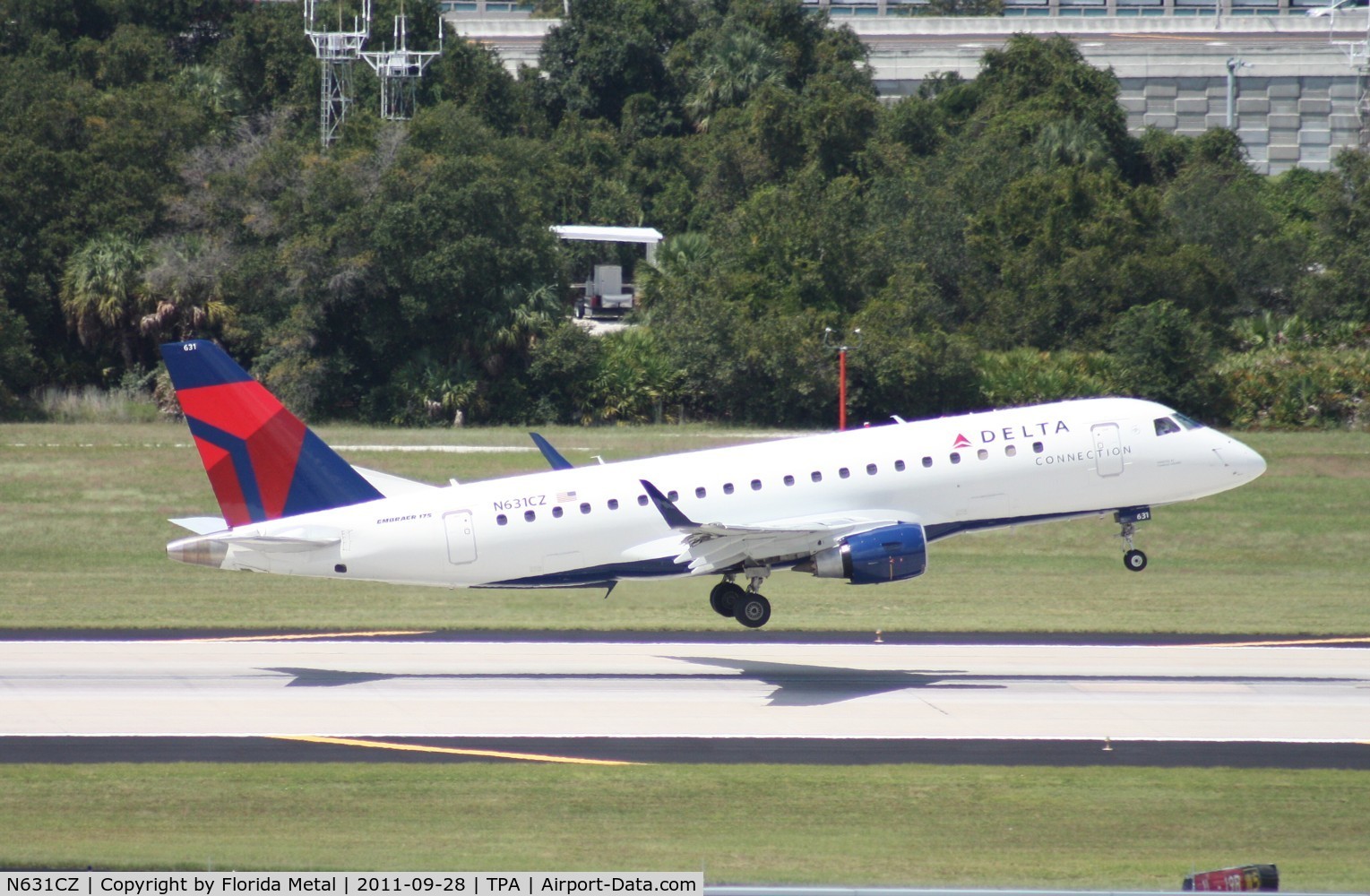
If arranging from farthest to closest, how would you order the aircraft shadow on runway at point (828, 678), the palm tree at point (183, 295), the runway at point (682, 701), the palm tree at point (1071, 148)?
the palm tree at point (1071, 148) < the palm tree at point (183, 295) < the aircraft shadow on runway at point (828, 678) < the runway at point (682, 701)

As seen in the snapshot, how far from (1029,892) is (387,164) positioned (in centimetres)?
7035

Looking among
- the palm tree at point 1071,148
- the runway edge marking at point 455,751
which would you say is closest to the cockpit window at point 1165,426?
the runway edge marking at point 455,751

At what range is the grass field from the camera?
72.0ft

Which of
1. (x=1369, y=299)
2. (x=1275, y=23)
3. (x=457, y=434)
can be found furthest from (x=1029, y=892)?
(x=1275, y=23)

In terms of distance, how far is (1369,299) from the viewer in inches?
3445

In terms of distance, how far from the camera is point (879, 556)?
32.5 meters

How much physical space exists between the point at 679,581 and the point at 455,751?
45.0 feet

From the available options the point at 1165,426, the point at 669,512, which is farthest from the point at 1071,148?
the point at 669,512

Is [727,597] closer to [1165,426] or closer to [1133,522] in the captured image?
[1133,522]

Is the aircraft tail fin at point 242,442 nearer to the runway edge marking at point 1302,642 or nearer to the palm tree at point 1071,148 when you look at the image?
the runway edge marking at point 1302,642

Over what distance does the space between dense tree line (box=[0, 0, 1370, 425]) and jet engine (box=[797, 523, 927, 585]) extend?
42512 mm

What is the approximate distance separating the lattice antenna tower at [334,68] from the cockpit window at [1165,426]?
61.4 meters

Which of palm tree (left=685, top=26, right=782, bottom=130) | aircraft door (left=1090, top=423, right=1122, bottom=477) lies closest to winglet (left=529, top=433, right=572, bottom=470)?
aircraft door (left=1090, top=423, right=1122, bottom=477)
